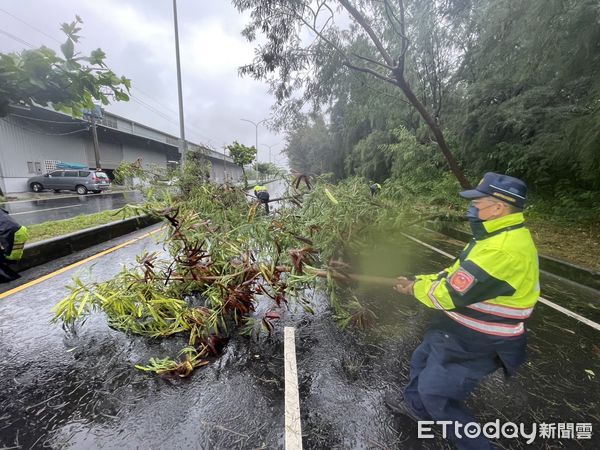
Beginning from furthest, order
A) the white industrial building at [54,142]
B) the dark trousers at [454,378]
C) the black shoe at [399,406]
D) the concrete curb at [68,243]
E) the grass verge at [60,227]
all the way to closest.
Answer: the white industrial building at [54,142]
the grass verge at [60,227]
the concrete curb at [68,243]
the black shoe at [399,406]
the dark trousers at [454,378]

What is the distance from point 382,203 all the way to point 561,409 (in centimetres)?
301

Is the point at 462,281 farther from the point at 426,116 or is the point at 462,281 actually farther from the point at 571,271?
the point at 426,116

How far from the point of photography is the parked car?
20.9 m

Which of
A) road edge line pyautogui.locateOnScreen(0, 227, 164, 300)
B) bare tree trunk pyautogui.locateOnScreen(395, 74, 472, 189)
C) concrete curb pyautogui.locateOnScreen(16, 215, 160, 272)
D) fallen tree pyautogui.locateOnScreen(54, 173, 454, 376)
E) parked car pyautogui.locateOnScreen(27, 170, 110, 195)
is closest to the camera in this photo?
fallen tree pyautogui.locateOnScreen(54, 173, 454, 376)

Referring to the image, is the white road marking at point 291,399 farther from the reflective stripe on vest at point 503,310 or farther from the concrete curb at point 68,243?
the concrete curb at point 68,243

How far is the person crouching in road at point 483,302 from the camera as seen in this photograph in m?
1.57

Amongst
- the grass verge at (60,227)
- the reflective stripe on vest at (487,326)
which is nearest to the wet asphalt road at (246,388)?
the reflective stripe on vest at (487,326)

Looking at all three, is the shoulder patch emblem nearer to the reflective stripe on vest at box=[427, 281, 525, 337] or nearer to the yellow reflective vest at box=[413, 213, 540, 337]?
the yellow reflective vest at box=[413, 213, 540, 337]

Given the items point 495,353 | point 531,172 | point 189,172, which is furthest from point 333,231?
point 531,172

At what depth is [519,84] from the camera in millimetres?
8930

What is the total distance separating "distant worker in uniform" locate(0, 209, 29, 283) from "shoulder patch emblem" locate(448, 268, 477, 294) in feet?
13.1

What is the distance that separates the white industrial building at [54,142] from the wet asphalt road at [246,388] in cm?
1084

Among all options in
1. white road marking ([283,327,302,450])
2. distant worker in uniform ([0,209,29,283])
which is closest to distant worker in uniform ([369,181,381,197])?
white road marking ([283,327,302,450])

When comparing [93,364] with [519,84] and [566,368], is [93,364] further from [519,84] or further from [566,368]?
[519,84]
